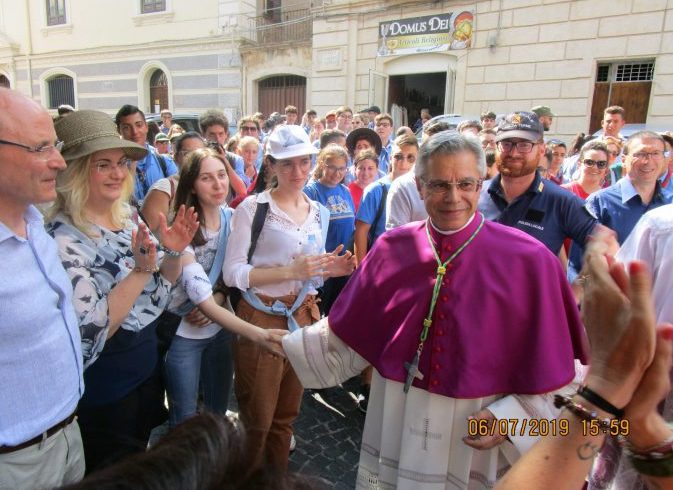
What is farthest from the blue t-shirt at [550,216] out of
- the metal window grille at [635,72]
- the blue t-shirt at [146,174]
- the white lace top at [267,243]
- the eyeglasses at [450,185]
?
the metal window grille at [635,72]

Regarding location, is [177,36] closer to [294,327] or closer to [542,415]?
[294,327]

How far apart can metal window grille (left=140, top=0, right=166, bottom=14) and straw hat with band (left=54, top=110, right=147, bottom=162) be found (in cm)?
2089

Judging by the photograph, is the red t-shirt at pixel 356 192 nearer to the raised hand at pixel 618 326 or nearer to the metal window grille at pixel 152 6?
the raised hand at pixel 618 326

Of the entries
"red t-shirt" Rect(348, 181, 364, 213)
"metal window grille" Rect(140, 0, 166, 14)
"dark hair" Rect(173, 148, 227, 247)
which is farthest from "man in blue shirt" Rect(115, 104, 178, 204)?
"metal window grille" Rect(140, 0, 166, 14)

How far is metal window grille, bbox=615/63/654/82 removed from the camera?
11.2 m

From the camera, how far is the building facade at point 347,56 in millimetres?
11492

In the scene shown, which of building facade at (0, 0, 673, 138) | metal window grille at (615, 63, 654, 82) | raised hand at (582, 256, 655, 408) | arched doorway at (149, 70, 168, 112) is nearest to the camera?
raised hand at (582, 256, 655, 408)

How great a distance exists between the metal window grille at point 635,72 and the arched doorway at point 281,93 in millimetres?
10441

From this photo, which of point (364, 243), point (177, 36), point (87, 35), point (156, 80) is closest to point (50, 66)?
point (87, 35)

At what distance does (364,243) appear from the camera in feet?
12.6

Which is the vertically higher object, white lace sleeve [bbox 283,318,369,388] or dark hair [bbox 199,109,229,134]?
dark hair [bbox 199,109,229,134]

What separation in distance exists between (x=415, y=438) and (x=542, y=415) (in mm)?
449

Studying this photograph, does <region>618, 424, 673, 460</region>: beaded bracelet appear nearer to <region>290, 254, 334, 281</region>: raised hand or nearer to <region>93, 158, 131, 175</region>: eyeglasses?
<region>290, 254, 334, 281</region>: raised hand

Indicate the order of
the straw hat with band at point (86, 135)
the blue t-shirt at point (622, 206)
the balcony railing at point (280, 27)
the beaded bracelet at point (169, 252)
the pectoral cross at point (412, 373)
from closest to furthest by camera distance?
1. the pectoral cross at point (412, 373)
2. the straw hat with band at point (86, 135)
3. the beaded bracelet at point (169, 252)
4. the blue t-shirt at point (622, 206)
5. the balcony railing at point (280, 27)
